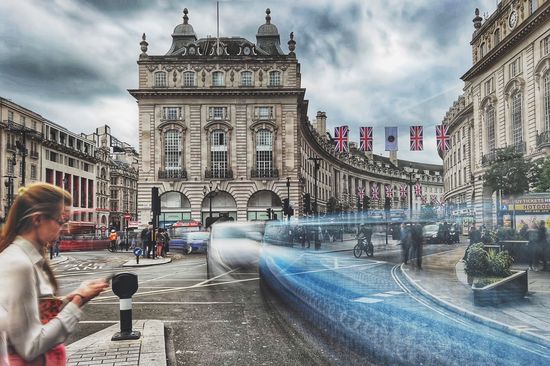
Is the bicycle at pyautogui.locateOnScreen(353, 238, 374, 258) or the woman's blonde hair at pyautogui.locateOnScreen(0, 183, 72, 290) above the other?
the woman's blonde hair at pyautogui.locateOnScreen(0, 183, 72, 290)

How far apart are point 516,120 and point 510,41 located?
263 inches

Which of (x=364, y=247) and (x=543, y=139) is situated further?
(x=543, y=139)

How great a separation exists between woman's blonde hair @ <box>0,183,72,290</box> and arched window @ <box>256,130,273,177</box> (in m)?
56.9

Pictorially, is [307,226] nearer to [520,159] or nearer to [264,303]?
[520,159]

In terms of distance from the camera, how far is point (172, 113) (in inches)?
2363

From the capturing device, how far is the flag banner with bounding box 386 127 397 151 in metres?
25.7

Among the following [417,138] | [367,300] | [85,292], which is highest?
[417,138]

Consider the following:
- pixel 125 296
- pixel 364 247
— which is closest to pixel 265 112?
pixel 364 247

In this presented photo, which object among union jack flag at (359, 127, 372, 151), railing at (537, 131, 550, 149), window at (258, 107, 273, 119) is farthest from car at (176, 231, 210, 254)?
window at (258, 107, 273, 119)

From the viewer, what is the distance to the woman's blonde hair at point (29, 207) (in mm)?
2506

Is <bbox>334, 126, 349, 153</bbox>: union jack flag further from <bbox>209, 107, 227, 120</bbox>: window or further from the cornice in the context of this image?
<bbox>209, 107, 227, 120</bbox>: window

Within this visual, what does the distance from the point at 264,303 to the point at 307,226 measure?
2792 cm

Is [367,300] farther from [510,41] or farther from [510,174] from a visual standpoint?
[510,41]

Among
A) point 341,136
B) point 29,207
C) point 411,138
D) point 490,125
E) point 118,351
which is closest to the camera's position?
point 29,207
